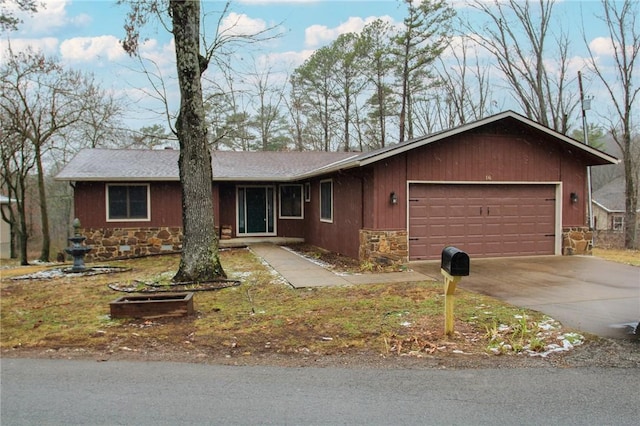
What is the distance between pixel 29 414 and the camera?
3.25 m

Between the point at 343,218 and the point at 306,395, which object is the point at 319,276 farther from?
the point at 306,395

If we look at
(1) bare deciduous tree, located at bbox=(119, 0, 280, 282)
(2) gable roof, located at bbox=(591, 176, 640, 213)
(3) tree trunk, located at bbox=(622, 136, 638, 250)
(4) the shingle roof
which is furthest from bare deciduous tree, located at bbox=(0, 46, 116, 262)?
(2) gable roof, located at bbox=(591, 176, 640, 213)

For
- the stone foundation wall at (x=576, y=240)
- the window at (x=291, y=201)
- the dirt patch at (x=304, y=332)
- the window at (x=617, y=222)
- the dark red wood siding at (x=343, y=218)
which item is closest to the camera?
the dirt patch at (x=304, y=332)

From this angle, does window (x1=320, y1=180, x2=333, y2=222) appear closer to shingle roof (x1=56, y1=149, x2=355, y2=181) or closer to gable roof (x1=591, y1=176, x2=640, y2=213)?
shingle roof (x1=56, y1=149, x2=355, y2=181)

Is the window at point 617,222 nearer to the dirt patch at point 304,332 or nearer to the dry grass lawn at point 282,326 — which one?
the dry grass lawn at point 282,326

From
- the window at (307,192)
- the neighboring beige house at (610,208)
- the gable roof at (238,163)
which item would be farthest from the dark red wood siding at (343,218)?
the neighboring beige house at (610,208)

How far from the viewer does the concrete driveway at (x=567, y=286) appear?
5.88 m

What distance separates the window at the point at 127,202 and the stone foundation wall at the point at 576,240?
12986 millimetres

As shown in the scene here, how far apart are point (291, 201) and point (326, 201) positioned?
11.5ft

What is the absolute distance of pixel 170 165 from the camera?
16844mm

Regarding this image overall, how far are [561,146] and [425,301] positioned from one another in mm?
7539

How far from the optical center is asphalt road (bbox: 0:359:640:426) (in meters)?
3.18

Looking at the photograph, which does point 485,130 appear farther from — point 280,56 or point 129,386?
point 129,386

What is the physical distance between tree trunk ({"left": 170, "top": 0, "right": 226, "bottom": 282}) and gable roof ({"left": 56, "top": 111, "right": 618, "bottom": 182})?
352 centimetres
